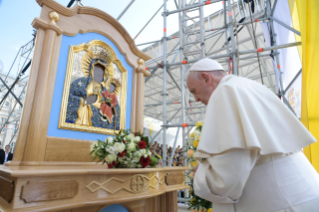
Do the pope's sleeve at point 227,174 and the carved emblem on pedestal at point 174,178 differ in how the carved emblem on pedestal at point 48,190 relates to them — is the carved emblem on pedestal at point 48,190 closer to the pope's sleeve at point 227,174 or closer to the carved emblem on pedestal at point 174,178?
the pope's sleeve at point 227,174

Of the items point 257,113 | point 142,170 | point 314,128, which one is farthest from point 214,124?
point 314,128

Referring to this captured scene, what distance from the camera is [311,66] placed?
1.83 meters

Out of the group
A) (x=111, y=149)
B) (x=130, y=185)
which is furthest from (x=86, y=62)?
(x=130, y=185)

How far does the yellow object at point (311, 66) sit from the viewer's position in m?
1.77

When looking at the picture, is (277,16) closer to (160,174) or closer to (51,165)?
(160,174)

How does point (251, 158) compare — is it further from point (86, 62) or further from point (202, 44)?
point (202, 44)

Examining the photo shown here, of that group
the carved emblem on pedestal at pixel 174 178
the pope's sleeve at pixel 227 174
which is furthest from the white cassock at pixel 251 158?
the carved emblem on pedestal at pixel 174 178

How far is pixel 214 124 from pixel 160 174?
4.60 feet

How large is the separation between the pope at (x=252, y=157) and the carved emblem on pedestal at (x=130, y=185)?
0.94 meters

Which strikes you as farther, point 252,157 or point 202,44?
point 202,44

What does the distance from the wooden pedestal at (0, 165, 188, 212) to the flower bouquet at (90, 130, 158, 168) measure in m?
0.15

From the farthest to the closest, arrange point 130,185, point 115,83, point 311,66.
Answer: point 115,83, point 311,66, point 130,185

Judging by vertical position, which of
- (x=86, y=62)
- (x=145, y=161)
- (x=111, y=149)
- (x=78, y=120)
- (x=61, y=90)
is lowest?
(x=145, y=161)

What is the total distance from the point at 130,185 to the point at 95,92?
4.64ft
